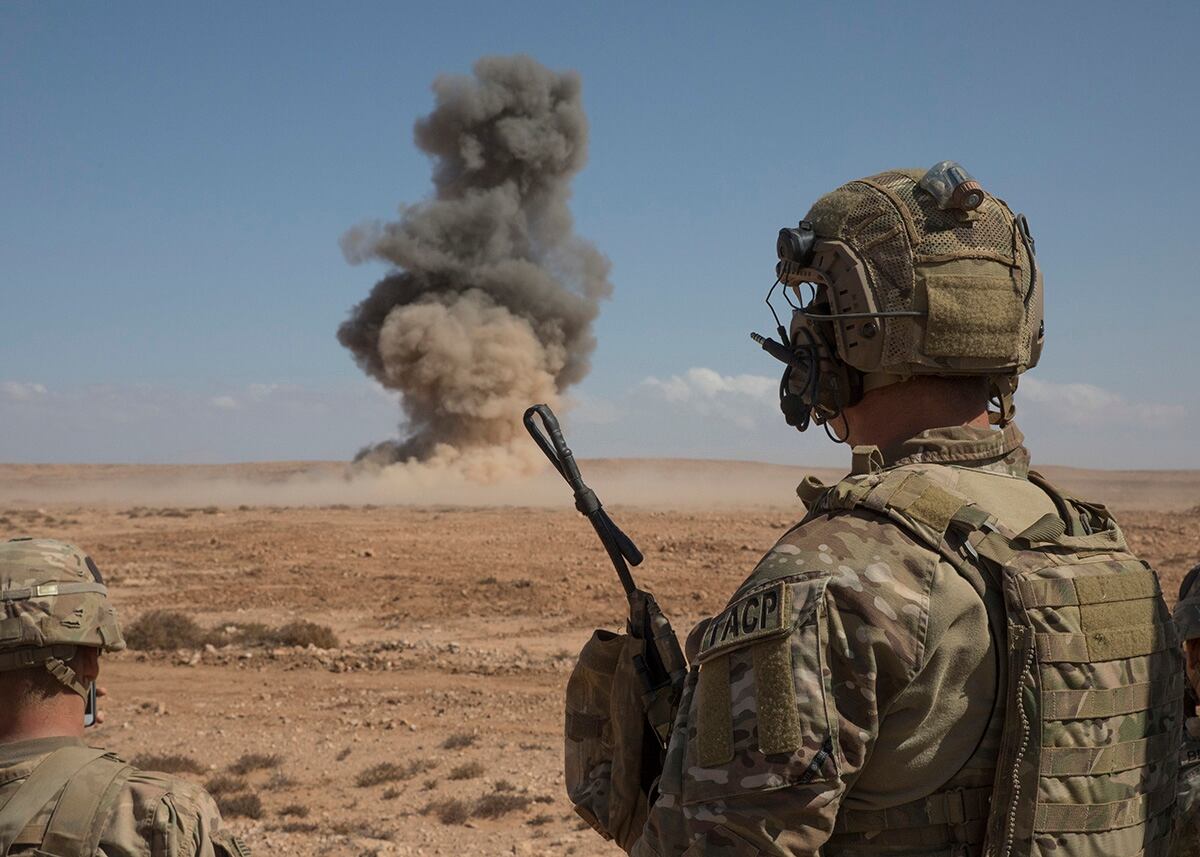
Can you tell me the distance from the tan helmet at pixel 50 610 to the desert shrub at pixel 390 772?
16.1 feet

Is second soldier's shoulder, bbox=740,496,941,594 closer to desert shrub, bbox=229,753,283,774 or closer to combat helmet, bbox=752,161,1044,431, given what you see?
combat helmet, bbox=752,161,1044,431

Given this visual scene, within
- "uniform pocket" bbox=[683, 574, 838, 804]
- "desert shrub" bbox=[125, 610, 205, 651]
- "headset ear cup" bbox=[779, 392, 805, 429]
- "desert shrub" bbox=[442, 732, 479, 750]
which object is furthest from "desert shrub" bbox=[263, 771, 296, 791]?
"uniform pocket" bbox=[683, 574, 838, 804]

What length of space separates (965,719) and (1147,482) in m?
75.6

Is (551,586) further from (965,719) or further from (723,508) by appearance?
(723,508)

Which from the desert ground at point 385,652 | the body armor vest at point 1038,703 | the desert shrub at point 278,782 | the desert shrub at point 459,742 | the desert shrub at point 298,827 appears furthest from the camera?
the desert shrub at point 459,742

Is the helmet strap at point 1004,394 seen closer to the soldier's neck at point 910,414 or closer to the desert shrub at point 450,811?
the soldier's neck at point 910,414

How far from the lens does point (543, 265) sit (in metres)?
38.3

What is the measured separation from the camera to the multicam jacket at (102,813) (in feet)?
7.51

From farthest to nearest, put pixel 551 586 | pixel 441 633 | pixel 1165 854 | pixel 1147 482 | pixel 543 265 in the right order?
pixel 1147 482, pixel 543 265, pixel 551 586, pixel 441 633, pixel 1165 854

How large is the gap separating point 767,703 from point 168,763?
6.89 m

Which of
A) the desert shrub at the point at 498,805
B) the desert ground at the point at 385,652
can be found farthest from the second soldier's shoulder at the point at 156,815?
the desert shrub at the point at 498,805

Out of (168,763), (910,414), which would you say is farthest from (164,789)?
(168,763)

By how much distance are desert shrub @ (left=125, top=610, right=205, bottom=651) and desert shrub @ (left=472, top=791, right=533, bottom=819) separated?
5.68 meters

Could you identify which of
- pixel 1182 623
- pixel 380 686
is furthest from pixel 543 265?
pixel 1182 623
